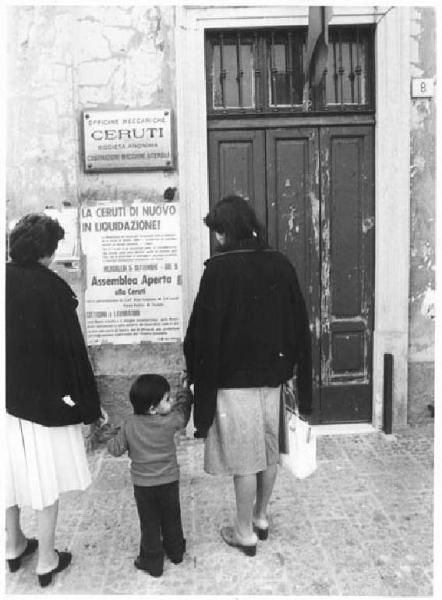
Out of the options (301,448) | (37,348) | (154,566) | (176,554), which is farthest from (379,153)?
(154,566)

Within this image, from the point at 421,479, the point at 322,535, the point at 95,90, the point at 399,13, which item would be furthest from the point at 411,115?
the point at 322,535

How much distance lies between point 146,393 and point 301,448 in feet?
2.94

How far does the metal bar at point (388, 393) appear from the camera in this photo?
4.62 metres

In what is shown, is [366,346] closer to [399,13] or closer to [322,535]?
[322,535]

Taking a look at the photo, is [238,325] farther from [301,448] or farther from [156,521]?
[156,521]

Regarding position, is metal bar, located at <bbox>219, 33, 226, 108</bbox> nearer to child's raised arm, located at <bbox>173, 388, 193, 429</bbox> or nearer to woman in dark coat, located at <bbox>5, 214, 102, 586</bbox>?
woman in dark coat, located at <bbox>5, 214, 102, 586</bbox>

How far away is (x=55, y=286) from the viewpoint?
2.63 meters

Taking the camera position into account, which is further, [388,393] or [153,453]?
[388,393]

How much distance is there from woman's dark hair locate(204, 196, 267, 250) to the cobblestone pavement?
169 cm

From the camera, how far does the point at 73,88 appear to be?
433 cm

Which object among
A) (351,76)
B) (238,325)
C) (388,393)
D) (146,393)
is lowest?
(388,393)

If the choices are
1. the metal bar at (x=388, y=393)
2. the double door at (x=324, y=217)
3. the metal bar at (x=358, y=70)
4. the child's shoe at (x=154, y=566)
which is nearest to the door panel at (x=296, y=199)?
the double door at (x=324, y=217)

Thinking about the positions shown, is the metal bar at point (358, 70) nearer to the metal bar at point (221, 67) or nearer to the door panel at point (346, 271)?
the door panel at point (346, 271)

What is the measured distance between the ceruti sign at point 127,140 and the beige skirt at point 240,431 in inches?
92.5
